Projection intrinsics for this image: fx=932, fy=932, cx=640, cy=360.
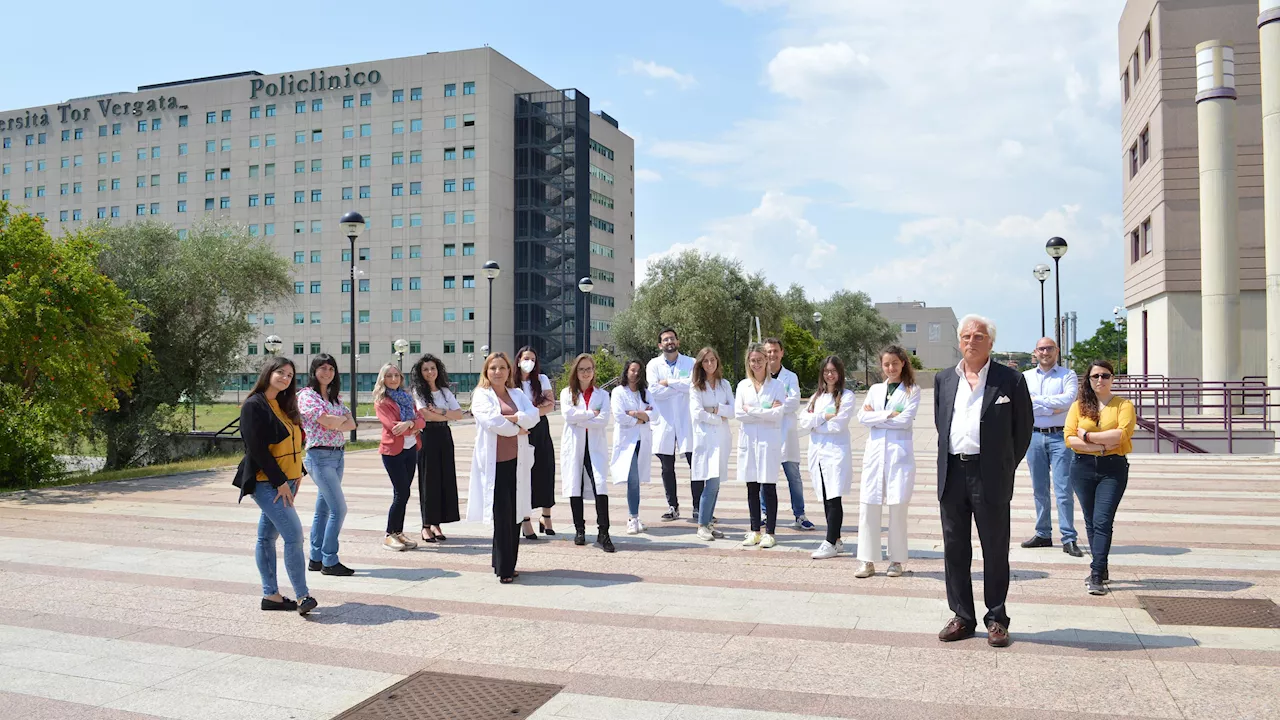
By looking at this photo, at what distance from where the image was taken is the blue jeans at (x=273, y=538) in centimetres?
650

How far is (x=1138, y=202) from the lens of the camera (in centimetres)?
4044

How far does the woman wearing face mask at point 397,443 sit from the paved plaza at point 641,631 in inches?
13.2

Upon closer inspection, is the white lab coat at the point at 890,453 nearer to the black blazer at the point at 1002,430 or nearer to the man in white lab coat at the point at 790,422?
the man in white lab coat at the point at 790,422

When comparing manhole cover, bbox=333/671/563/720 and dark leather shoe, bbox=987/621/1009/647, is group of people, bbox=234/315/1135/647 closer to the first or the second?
dark leather shoe, bbox=987/621/1009/647

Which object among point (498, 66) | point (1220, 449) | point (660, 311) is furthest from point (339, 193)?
point (1220, 449)

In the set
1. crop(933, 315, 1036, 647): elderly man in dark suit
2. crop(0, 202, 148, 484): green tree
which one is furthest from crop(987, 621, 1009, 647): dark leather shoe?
crop(0, 202, 148, 484): green tree

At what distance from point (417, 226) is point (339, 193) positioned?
775cm

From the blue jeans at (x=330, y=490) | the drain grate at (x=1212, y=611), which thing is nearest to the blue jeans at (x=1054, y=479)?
the drain grate at (x=1212, y=611)

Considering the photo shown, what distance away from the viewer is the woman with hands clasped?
9.40 metres

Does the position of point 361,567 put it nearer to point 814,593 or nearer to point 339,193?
point 814,593

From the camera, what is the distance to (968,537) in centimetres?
590

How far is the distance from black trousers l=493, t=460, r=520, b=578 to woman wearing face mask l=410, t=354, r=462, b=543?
185 cm

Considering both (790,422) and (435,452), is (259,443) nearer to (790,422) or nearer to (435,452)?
(435,452)

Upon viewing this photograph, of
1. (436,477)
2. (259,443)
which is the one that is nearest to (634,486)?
(436,477)
